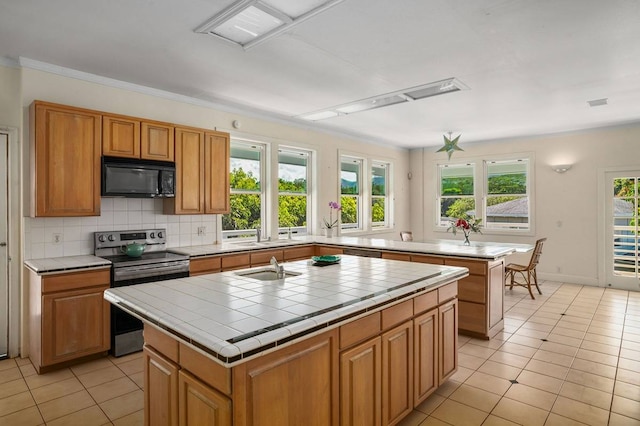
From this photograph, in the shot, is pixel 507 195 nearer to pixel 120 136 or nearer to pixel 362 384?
pixel 362 384

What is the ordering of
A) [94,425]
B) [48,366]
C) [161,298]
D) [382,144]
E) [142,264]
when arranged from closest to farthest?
[161,298], [94,425], [48,366], [142,264], [382,144]

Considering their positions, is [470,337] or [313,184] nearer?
[470,337]

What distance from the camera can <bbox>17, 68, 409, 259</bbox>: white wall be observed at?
3434 mm

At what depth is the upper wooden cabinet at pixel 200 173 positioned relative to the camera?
13.5ft

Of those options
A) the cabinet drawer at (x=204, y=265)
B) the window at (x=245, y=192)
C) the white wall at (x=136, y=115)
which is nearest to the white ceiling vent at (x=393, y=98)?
the white wall at (x=136, y=115)

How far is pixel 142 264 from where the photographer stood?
11.4 ft

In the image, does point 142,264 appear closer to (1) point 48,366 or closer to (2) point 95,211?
(2) point 95,211

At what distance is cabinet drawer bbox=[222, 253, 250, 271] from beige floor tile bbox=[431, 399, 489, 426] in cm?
258

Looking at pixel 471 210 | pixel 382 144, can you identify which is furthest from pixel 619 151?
pixel 382 144

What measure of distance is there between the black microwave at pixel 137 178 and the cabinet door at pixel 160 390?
2.23 metres

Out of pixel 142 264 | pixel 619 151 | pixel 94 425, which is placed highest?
pixel 619 151

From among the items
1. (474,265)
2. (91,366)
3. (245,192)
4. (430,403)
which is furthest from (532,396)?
(245,192)

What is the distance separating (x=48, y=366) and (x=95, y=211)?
1363mm

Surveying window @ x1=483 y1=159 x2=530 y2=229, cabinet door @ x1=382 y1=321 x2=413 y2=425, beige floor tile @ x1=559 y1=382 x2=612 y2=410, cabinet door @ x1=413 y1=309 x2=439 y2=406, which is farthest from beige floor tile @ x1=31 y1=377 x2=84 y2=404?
window @ x1=483 y1=159 x2=530 y2=229
